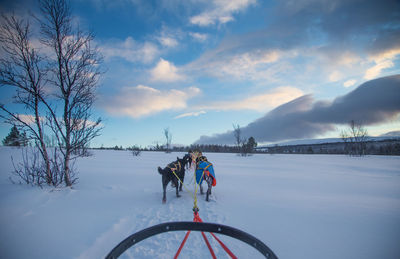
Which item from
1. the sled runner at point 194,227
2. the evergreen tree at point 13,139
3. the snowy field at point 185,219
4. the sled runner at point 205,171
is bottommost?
the snowy field at point 185,219

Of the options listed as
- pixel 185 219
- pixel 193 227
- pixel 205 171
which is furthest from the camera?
pixel 205 171

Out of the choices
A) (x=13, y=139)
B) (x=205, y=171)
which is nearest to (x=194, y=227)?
(x=205, y=171)

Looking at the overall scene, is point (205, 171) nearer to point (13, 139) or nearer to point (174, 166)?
point (174, 166)

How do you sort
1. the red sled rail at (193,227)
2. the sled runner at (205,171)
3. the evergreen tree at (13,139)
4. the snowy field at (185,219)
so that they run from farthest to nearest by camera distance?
the sled runner at (205,171) → the evergreen tree at (13,139) → the snowy field at (185,219) → the red sled rail at (193,227)

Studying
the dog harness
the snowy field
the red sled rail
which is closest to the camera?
the red sled rail

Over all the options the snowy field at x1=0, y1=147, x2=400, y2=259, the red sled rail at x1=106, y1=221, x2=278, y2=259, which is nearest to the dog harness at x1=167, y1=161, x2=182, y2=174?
the snowy field at x1=0, y1=147, x2=400, y2=259

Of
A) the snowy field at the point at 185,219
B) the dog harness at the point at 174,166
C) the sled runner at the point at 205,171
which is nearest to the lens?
the snowy field at the point at 185,219

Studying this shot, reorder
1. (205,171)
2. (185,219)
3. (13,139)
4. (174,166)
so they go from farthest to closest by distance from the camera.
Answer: (174,166), (205,171), (13,139), (185,219)

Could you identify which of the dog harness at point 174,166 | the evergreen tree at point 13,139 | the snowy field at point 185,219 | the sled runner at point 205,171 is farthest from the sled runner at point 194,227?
the evergreen tree at point 13,139

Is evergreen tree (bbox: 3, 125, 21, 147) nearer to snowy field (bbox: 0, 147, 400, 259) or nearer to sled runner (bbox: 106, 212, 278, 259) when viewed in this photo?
snowy field (bbox: 0, 147, 400, 259)

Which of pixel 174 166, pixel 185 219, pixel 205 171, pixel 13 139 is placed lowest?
pixel 185 219

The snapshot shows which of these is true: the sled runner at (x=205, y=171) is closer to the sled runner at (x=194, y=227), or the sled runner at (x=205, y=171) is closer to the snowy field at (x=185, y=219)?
the snowy field at (x=185, y=219)

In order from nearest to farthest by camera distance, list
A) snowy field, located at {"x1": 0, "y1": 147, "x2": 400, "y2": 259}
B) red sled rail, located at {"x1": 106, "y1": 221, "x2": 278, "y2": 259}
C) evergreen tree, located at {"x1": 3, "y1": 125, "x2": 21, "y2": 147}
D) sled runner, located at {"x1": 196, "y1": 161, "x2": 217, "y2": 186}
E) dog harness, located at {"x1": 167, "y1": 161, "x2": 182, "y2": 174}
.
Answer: red sled rail, located at {"x1": 106, "y1": 221, "x2": 278, "y2": 259} → snowy field, located at {"x1": 0, "y1": 147, "x2": 400, "y2": 259} → evergreen tree, located at {"x1": 3, "y1": 125, "x2": 21, "y2": 147} → sled runner, located at {"x1": 196, "y1": 161, "x2": 217, "y2": 186} → dog harness, located at {"x1": 167, "y1": 161, "x2": 182, "y2": 174}

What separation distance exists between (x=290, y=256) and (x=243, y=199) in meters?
2.88
